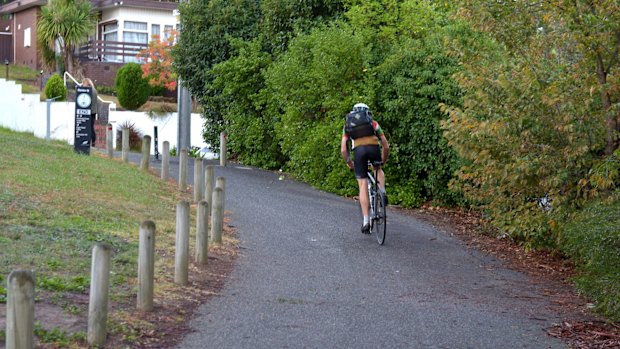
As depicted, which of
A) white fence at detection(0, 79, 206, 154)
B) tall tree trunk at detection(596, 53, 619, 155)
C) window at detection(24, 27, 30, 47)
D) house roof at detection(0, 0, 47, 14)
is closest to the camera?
tall tree trunk at detection(596, 53, 619, 155)

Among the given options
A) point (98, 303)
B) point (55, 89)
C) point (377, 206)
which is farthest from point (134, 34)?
point (98, 303)

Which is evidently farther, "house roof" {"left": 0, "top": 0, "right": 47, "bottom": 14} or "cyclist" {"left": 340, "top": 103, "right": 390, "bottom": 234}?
"house roof" {"left": 0, "top": 0, "right": 47, "bottom": 14}

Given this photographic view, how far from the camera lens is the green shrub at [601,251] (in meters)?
9.38

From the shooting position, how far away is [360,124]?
44.0 ft

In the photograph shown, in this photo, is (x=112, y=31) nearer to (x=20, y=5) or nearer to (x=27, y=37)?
(x=27, y=37)

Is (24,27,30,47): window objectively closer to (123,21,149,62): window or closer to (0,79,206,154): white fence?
(123,21,149,62): window

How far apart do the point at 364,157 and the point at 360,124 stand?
455 mm

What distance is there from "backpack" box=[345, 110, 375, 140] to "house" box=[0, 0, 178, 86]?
33.2m

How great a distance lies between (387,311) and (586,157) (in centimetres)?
437

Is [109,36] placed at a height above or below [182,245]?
above

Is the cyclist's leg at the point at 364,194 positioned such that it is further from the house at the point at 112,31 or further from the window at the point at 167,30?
the house at the point at 112,31

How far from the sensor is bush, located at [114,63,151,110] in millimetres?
41375

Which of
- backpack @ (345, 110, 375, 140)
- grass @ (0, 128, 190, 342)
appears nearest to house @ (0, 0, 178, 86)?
grass @ (0, 128, 190, 342)

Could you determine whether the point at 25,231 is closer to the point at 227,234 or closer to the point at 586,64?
the point at 227,234
